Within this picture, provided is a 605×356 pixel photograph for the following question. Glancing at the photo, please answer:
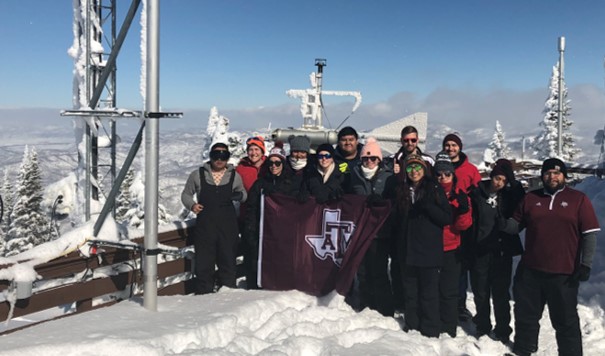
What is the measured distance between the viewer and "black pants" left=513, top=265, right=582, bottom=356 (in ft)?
16.7

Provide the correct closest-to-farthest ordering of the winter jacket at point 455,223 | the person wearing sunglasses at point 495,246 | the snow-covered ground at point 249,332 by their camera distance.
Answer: the snow-covered ground at point 249,332 < the winter jacket at point 455,223 < the person wearing sunglasses at point 495,246

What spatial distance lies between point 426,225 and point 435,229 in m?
0.12

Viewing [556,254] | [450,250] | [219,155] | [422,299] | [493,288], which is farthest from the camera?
[219,155]

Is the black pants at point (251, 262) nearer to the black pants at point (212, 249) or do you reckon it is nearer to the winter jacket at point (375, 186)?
the black pants at point (212, 249)

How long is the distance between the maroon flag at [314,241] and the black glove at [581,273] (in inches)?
84.8

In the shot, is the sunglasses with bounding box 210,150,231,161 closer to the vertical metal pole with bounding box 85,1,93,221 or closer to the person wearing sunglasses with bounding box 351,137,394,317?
the person wearing sunglasses with bounding box 351,137,394,317

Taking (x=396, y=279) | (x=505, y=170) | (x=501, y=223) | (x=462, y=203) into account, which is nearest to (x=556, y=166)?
(x=505, y=170)

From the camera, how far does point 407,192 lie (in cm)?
549

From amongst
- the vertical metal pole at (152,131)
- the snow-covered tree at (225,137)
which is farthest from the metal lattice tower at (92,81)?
the snow-covered tree at (225,137)

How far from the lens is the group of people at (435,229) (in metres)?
5.11

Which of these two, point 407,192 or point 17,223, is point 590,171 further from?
point 17,223

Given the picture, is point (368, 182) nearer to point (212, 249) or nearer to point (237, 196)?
point (237, 196)

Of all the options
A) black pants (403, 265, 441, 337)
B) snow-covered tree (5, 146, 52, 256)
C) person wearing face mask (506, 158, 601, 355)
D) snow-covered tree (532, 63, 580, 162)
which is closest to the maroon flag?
black pants (403, 265, 441, 337)

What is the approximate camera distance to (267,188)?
256 inches
